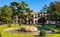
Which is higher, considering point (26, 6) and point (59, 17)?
point (26, 6)

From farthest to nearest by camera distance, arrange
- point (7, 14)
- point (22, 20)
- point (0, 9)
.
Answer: point (22, 20)
point (0, 9)
point (7, 14)

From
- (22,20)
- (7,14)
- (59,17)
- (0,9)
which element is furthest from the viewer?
(22,20)

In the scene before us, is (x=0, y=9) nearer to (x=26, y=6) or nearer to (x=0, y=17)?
(x=0, y=17)

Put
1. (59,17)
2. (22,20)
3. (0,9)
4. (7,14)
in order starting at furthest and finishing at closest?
(22,20)
(0,9)
(7,14)
(59,17)

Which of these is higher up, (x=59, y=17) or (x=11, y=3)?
(x=11, y=3)

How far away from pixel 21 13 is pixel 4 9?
31.6 ft

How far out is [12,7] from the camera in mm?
85812

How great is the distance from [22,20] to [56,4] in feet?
92.8

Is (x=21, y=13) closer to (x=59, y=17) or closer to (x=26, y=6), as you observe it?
(x=26, y=6)

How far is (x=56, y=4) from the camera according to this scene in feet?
230

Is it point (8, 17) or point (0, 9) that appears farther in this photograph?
point (0, 9)

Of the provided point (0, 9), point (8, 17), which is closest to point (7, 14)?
point (8, 17)

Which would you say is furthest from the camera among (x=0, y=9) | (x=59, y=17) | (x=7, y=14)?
(x=0, y=9)

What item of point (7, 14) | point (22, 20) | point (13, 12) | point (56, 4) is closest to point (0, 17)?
point (7, 14)
